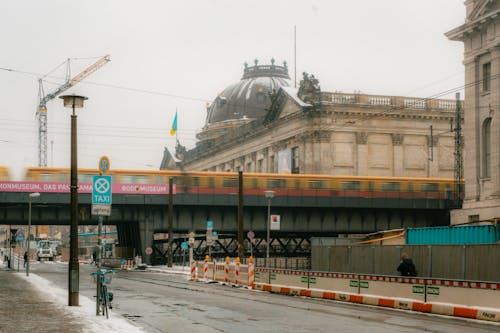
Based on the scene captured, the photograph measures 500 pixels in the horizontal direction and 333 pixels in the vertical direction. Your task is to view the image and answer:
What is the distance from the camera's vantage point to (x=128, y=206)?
77.6 meters

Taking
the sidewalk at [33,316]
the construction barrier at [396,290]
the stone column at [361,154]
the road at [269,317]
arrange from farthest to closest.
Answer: the stone column at [361,154] → the construction barrier at [396,290] → the road at [269,317] → the sidewalk at [33,316]

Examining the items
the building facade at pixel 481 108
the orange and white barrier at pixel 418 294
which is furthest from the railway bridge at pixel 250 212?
the orange and white barrier at pixel 418 294

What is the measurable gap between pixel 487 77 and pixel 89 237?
13208 centimetres

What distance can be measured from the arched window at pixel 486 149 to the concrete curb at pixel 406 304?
33.9 meters

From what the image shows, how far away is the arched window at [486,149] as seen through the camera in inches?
2574

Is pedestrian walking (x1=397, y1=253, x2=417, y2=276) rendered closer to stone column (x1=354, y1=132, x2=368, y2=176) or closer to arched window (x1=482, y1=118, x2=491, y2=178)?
arched window (x1=482, y1=118, x2=491, y2=178)

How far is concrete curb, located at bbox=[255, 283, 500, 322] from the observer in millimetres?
22827

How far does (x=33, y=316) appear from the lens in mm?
20609

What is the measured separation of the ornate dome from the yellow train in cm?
7240

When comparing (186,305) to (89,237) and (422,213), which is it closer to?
(422,213)

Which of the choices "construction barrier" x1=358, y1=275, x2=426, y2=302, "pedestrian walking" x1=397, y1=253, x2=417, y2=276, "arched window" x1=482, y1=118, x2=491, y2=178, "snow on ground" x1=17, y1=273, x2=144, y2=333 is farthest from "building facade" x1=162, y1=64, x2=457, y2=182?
"snow on ground" x1=17, y1=273, x2=144, y2=333

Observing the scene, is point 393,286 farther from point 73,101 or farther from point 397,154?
point 397,154

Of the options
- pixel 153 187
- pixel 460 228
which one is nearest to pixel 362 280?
pixel 460 228

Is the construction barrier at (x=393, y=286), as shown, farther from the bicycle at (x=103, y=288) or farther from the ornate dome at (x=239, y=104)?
the ornate dome at (x=239, y=104)
